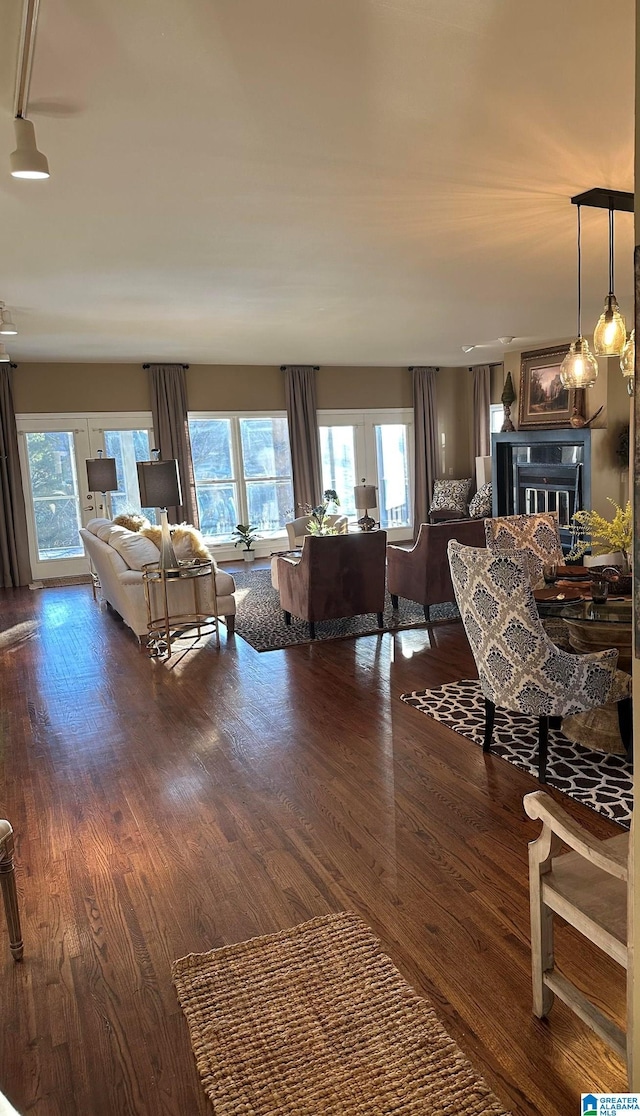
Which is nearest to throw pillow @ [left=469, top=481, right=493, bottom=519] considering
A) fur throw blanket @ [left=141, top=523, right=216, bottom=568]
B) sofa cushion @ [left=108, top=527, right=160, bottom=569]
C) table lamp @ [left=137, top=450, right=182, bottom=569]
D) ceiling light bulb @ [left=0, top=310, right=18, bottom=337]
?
fur throw blanket @ [left=141, top=523, right=216, bottom=568]

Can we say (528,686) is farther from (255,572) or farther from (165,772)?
(255,572)

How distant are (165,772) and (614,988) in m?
2.25

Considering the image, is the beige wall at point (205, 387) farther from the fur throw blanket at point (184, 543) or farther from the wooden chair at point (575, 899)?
the wooden chair at point (575, 899)

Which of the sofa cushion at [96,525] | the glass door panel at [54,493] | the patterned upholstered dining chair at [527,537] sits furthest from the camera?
the glass door panel at [54,493]

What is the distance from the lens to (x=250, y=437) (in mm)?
10398

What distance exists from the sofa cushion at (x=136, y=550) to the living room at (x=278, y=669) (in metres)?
0.76

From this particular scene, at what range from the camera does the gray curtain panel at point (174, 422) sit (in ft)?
31.3

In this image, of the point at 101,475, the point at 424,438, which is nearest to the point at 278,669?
the point at 101,475

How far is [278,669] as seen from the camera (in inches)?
203

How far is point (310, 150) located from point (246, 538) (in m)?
7.50

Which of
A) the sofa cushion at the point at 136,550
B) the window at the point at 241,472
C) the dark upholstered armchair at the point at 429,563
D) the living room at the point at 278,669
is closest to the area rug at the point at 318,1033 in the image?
the living room at the point at 278,669

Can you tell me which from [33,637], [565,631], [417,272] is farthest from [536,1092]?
[33,637]

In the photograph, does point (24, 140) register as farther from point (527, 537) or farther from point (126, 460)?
point (126, 460)


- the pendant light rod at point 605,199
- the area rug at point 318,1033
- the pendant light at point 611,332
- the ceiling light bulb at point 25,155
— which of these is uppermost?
the pendant light rod at point 605,199
